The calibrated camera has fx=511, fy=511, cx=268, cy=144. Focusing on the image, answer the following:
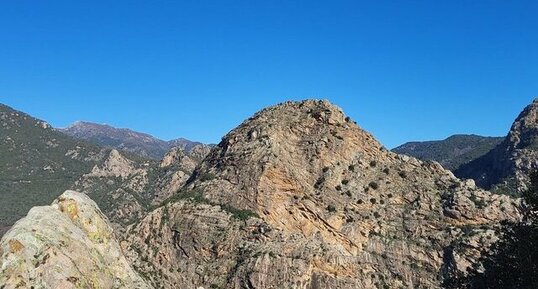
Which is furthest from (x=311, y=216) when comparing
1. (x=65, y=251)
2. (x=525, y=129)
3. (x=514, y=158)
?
(x=525, y=129)

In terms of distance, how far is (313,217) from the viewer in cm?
7094

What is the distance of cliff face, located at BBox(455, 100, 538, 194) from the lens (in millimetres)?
161250

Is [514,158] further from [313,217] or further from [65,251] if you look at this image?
[65,251]

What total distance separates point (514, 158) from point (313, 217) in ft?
410

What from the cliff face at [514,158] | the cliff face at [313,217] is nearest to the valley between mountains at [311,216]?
the cliff face at [313,217]

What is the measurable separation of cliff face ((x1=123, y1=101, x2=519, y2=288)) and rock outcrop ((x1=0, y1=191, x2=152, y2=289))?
47.7 metres

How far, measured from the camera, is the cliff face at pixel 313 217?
64.0 meters

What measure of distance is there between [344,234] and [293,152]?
1524 centimetres

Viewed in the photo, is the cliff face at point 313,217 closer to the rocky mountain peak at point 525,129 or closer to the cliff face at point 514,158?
the cliff face at point 514,158

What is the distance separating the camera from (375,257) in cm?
7006

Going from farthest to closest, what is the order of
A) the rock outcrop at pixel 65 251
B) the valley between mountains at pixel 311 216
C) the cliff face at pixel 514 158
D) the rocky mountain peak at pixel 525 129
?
the rocky mountain peak at pixel 525 129, the cliff face at pixel 514 158, the valley between mountains at pixel 311 216, the rock outcrop at pixel 65 251

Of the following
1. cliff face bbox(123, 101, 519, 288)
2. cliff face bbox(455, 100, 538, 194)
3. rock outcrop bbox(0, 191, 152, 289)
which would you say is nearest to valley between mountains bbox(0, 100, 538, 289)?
cliff face bbox(123, 101, 519, 288)

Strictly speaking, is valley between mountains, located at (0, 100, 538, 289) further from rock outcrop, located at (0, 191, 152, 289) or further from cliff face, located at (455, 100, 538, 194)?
cliff face, located at (455, 100, 538, 194)

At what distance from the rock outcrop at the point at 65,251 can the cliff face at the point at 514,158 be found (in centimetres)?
15114
